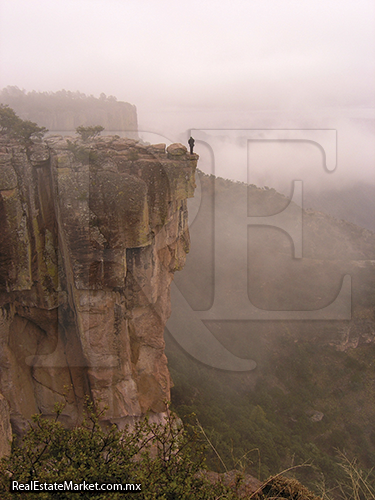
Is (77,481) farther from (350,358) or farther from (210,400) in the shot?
(350,358)

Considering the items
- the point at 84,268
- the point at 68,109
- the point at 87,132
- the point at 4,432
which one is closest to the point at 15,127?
the point at 87,132

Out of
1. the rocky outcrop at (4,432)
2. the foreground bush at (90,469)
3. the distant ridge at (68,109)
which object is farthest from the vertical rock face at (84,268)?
the distant ridge at (68,109)

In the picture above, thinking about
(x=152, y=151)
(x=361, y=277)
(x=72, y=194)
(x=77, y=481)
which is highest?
(x=152, y=151)

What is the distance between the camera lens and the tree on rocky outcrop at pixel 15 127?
13.6 m

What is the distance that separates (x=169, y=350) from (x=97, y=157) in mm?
22252

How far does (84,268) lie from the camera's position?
44.0ft

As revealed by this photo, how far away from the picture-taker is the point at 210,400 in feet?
82.8

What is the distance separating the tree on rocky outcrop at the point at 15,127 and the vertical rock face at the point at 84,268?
70cm

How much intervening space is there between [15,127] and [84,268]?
678cm

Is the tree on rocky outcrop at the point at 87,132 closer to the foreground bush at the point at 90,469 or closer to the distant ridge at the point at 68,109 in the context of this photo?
the foreground bush at the point at 90,469

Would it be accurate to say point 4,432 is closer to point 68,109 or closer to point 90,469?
point 90,469

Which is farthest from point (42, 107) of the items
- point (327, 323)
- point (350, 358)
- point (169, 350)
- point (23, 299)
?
point (350, 358)

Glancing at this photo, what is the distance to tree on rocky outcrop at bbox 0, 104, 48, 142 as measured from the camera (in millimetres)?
13610

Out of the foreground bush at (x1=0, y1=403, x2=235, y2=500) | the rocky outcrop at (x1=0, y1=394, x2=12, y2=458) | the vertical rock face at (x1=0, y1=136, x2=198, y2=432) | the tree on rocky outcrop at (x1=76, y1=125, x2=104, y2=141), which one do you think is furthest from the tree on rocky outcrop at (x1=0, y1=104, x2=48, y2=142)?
the foreground bush at (x1=0, y1=403, x2=235, y2=500)
